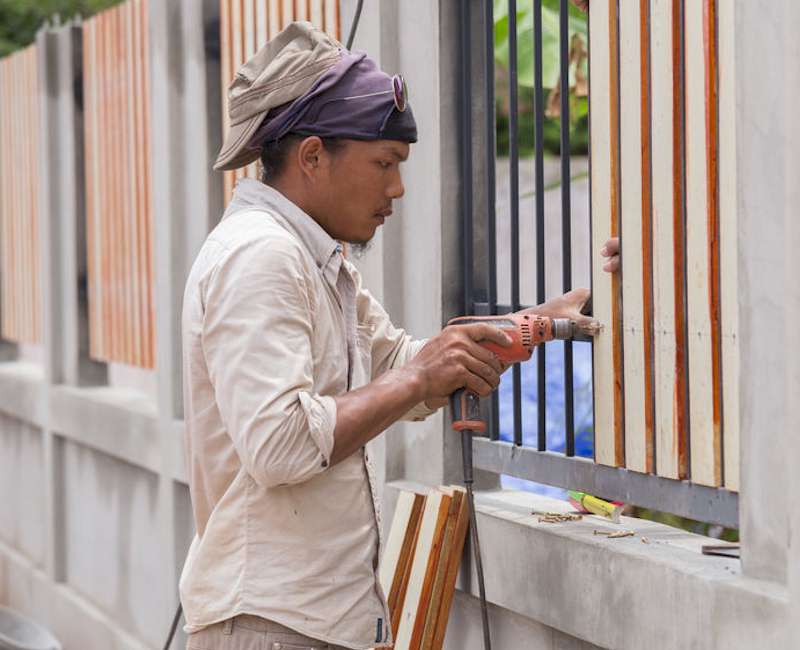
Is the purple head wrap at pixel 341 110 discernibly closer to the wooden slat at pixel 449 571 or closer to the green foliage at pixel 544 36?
the wooden slat at pixel 449 571

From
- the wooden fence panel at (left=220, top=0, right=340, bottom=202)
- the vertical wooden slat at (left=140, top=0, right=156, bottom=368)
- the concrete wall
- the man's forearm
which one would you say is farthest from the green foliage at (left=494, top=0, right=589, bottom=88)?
the man's forearm

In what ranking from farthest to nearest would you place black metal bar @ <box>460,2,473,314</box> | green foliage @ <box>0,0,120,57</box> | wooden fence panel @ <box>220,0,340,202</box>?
green foliage @ <box>0,0,120,57</box>, wooden fence panel @ <box>220,0,340,202</box>, black metal bar @ <box>460,2,473,314</box>

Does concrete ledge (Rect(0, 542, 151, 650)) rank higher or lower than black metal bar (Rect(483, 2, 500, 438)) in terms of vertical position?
lower

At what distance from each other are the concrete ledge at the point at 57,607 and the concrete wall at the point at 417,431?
19 mm

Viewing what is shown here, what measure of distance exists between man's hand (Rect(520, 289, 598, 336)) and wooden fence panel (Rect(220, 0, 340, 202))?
166cm

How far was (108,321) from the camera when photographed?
25.3 ft

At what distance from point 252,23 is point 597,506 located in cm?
281

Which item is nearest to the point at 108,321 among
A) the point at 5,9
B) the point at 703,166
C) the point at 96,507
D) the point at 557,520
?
the point at 96,507

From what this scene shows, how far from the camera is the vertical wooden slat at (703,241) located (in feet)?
9.95

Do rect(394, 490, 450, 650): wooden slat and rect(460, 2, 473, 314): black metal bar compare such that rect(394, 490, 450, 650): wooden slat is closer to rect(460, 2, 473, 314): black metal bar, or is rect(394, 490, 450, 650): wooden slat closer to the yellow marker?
the yellow marker

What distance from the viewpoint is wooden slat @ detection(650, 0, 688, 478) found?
124 inches

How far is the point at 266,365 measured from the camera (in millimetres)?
2691

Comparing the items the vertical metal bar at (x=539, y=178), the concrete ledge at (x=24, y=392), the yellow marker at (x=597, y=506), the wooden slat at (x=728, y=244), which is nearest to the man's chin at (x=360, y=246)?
the vertical metal bar at (x=539, y=178)

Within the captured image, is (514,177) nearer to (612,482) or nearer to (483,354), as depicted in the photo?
(612,482)
